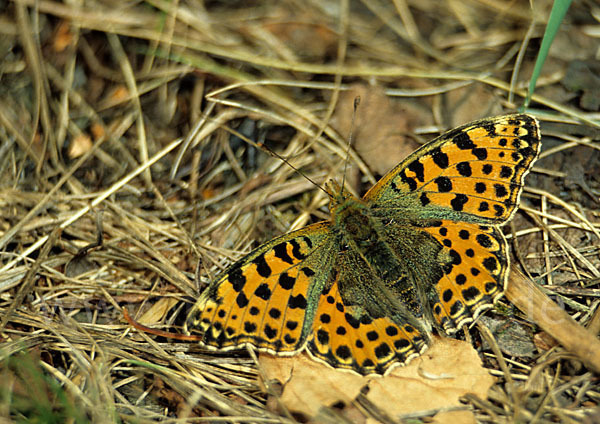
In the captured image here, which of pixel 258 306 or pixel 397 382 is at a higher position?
pixel 258 306

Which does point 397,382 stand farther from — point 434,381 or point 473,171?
point 473,171

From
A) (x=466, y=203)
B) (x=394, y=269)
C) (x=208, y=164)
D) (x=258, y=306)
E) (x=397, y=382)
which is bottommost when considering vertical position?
(x=397, y=382)

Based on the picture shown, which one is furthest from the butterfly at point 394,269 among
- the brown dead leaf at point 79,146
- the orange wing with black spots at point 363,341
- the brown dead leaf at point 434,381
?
the brown dead leaf at point 79,146

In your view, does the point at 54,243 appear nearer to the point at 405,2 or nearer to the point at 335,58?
the point at 335,58

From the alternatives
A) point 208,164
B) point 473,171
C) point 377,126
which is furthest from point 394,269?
point 208,164

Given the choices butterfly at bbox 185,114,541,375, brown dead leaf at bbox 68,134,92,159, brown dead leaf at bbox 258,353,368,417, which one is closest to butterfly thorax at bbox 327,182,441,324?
butterfly at bbox 185,114,541,375

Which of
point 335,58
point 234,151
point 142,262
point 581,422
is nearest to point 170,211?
point 142,262
